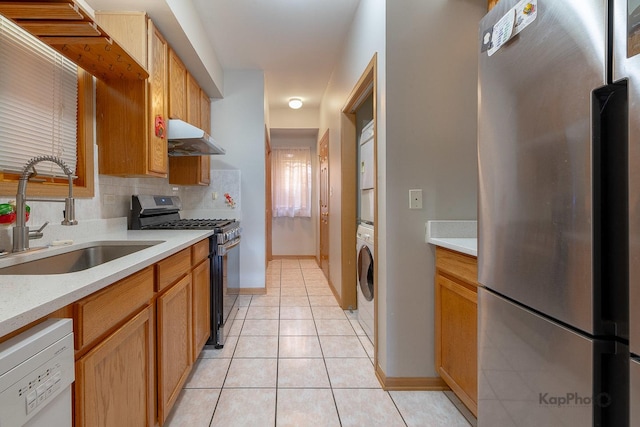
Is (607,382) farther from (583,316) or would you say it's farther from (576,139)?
(576,139)

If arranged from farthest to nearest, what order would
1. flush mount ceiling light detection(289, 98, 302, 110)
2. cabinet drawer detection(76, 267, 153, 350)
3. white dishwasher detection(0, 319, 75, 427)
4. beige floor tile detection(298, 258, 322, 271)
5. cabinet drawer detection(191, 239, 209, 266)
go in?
beige floor tile detection(298, 258, 322, 271)
flush mount ceiling light detection(289, 98, 302, 110)
cabinet drawer detection(191, 239, 209, 266)
cabinet drawer detection(76, 267, 153, 350)
white dishwasher detection(0, 319, 75, 427)

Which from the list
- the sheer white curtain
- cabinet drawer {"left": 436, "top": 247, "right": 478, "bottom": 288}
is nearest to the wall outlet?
cabinet drawer {"left": 436, "top": 247, "right": 478, "bottom": 288}

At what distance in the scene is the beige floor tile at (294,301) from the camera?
3225 millimetres

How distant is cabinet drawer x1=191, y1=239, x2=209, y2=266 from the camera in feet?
6.01

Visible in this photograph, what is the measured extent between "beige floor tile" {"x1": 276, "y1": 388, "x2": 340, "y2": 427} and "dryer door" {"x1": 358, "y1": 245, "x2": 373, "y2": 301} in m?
0.86

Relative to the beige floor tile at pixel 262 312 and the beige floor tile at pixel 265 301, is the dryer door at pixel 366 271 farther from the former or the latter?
the beige floor tile at pixel 265 301

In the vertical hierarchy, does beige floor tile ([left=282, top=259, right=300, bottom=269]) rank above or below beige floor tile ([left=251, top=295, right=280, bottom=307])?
above

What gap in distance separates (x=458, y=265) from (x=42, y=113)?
223 centimetres

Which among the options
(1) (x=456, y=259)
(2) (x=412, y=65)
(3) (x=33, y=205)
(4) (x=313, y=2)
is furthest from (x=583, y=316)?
(4) (x=313, y=2)

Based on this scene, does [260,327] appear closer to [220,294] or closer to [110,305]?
[220,294]

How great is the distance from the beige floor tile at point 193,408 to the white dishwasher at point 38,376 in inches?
36.5

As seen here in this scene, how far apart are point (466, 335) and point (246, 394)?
4.03 feet

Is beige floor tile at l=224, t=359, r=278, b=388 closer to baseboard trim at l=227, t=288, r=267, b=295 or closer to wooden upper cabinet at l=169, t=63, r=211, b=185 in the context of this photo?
baseboard trim at l=227, t=288, r=267, b=295

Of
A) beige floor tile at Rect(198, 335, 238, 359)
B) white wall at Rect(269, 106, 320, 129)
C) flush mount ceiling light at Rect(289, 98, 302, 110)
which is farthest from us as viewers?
white wall at Rect(269, 106, 320, 129)
